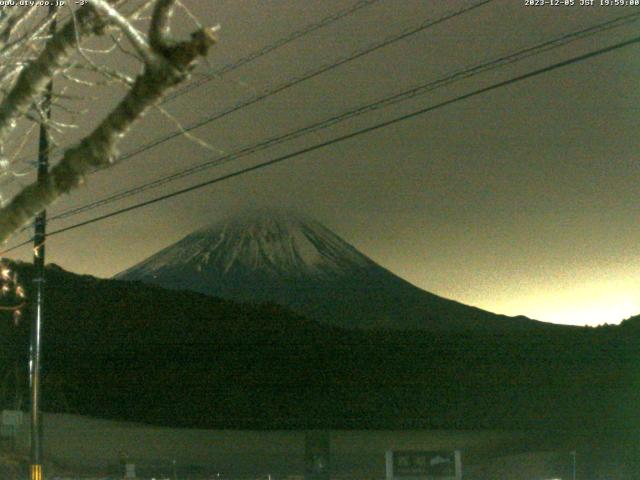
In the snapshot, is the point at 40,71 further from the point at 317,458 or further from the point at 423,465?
the point at 317,458

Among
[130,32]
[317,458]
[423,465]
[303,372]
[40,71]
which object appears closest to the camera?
[130,32]

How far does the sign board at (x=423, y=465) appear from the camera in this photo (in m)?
24.9

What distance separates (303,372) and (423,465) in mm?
92001

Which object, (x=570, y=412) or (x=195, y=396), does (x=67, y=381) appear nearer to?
(x=195, y=396)

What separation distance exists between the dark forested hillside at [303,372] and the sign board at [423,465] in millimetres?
50065

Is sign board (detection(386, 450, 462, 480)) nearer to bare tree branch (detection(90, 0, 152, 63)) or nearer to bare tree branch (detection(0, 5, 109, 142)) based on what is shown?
bare tree branch (detection(0, 5, 109, 142))

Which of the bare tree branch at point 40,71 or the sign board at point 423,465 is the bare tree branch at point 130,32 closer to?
the bare tree branch at point 40,71

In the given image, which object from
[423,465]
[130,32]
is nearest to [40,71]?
[130,32]

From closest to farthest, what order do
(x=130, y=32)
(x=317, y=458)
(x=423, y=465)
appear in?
(x=130, y=32)
(x=423, y=465)
(x=317, y=458)

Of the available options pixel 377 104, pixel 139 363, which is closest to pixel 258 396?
pixel 139 363

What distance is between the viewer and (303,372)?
117 meters

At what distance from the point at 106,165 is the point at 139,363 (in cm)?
10836

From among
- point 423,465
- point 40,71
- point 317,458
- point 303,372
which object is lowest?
point 317,458

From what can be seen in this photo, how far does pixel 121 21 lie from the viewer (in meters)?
5.88
